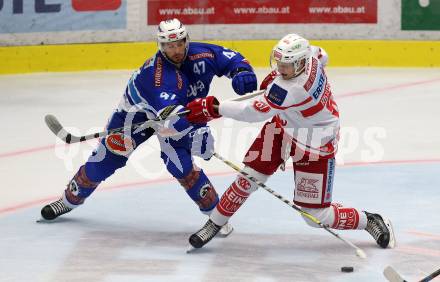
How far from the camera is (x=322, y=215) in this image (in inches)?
229

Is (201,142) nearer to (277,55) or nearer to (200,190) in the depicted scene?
(200,190)

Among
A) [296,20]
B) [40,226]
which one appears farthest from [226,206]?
[296,20]

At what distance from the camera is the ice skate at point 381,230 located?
5.90 m

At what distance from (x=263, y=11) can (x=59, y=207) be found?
19.0 ft

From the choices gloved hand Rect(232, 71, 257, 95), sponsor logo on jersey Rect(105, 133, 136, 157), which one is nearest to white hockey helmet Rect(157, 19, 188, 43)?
gloved hand Rect(232, 71, 257, 95)

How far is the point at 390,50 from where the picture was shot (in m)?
11.9

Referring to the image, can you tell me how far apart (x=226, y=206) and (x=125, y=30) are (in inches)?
246

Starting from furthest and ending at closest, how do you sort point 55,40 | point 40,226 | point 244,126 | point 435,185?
point 55,40 < point 244,126 < point 435,185 < point 40,226

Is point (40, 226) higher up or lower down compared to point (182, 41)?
lower down

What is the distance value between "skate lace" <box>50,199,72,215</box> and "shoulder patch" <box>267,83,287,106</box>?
1705mm

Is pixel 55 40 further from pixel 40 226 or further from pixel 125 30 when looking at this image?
pixel 40 226

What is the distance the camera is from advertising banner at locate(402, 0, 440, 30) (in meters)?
11.7

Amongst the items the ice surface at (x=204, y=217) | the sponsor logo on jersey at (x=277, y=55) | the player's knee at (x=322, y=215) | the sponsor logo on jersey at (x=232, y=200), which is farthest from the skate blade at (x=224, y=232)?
the sponsor logo on jersey at (x=277, y=55)

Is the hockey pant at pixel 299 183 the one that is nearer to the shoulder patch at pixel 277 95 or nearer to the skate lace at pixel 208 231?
the skate lace at pixel 208 231
